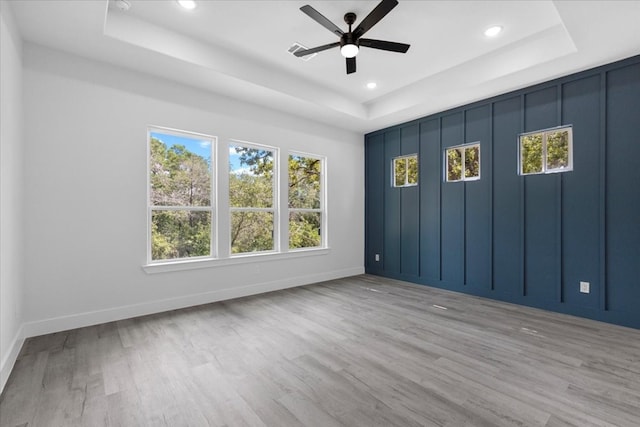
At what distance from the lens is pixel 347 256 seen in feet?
20.0

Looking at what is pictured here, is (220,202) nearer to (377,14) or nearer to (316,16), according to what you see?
(316,16)

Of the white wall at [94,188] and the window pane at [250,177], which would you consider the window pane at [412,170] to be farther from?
the white wall at [94,188]

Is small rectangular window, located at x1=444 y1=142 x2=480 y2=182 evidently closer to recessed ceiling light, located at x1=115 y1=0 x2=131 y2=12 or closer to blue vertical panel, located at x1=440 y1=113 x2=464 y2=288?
blue vertical panel, located at x1=440 y1=113 x2=464 y2=288

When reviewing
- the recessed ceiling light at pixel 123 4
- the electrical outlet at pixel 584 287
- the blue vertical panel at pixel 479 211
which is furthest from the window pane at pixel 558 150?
the recessed ceiling light at pixel 123 4

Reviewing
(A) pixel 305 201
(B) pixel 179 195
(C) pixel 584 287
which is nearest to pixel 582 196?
(C) pixel 584 287

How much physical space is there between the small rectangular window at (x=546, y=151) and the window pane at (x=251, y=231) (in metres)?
3.83

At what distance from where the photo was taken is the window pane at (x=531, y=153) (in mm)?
4039

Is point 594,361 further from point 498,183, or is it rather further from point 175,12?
point 175,12

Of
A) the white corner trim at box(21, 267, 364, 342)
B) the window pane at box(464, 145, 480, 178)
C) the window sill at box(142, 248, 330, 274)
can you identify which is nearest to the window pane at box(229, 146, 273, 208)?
the window sill at box(142, 248, 330, 274)

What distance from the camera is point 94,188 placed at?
3.35 m

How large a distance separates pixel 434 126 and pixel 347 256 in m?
2.91

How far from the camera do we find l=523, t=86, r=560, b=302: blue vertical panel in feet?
12.7

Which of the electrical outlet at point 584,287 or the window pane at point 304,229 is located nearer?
the electrical outlet at point 584,287

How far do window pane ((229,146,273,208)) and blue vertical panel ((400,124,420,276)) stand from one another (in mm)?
2483
